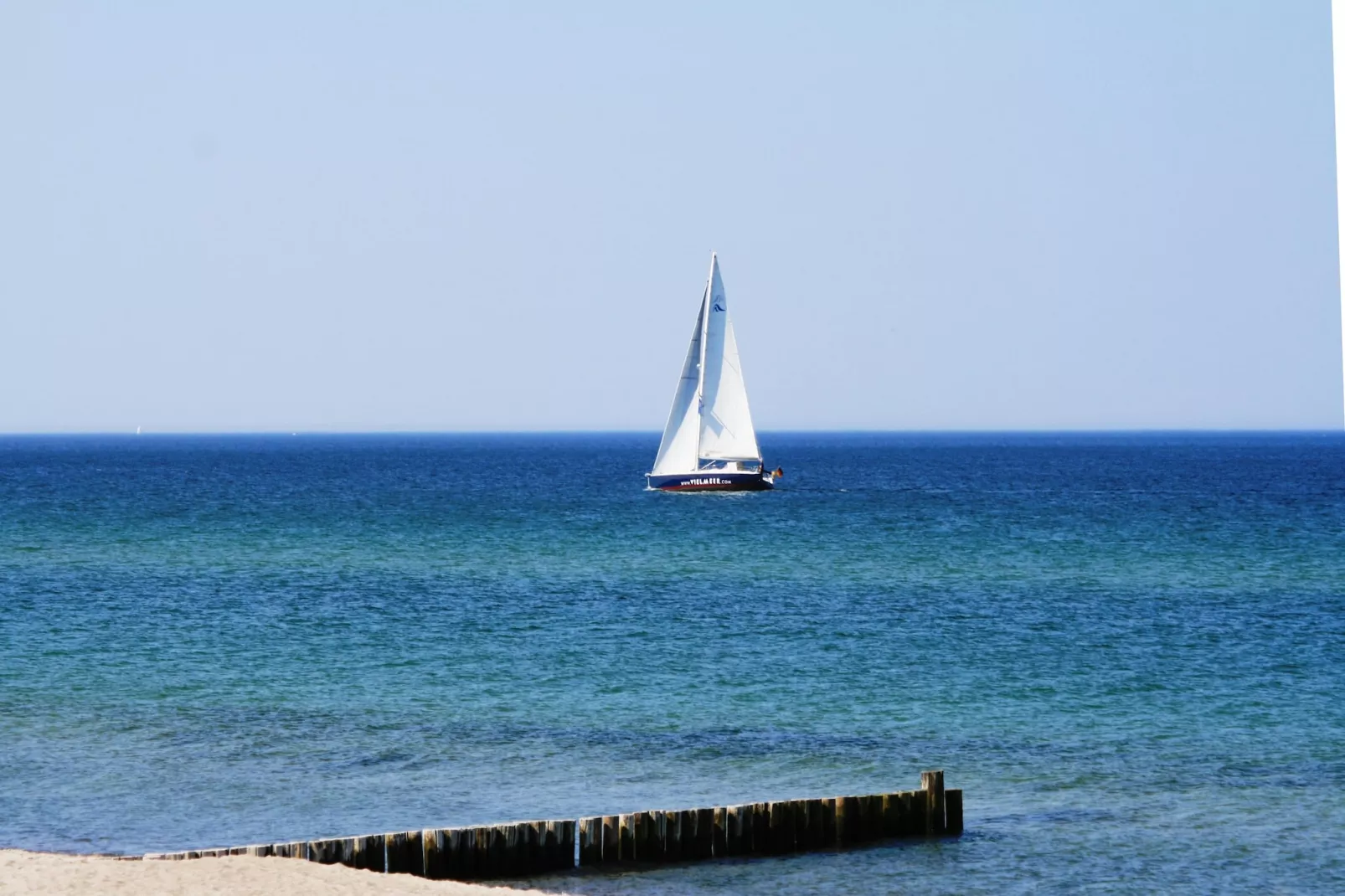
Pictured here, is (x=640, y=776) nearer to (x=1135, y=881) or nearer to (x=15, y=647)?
(x=1135, y=881)

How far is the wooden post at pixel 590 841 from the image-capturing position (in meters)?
23.5

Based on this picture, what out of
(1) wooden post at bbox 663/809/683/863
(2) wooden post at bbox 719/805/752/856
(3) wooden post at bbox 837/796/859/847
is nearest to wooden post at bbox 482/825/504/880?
(1) wooden post at bbox 663/809/683/863

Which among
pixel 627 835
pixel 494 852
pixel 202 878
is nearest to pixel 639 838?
pixel 627 835

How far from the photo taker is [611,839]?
77.7ft

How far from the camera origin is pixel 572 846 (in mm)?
23438

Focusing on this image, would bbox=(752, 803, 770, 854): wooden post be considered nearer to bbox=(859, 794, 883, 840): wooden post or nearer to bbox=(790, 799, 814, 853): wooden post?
bbox=(790, 799, 814, 853): wooden post

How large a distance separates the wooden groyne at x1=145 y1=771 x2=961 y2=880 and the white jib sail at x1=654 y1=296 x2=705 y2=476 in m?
85.3

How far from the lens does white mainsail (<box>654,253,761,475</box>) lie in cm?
10994

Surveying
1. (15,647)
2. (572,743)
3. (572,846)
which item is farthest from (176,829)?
(15,647)

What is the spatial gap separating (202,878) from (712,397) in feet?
302

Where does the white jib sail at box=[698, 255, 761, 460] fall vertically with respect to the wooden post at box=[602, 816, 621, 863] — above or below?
above

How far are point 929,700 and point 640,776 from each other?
1151 cm

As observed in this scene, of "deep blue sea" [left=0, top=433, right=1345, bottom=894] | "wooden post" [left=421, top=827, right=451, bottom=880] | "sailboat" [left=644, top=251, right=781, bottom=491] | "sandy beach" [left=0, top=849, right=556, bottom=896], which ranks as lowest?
"deep blue sea" [left=0, top=433, right=1345, bottom=894]

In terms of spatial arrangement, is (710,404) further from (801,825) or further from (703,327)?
(801,825)
